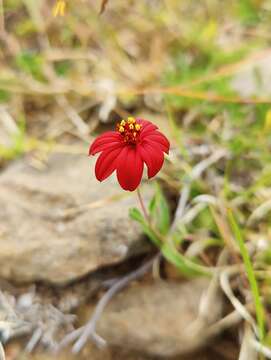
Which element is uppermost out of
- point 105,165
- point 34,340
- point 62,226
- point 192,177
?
point 105,165

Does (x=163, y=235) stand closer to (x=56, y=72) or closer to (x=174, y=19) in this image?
(x=56, y=72)

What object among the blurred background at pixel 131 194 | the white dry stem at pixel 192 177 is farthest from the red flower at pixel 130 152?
the white dry stem at pixel 192 177

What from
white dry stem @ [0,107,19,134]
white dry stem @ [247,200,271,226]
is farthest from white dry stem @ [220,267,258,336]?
white dry stem @ [0,107,19,134]

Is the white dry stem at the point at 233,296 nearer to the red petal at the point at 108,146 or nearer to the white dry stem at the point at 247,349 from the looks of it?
the white dry stem at the point at 247,349

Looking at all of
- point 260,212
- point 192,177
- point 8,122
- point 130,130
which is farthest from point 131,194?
point 8,122

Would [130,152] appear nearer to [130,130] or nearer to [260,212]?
[130,130]

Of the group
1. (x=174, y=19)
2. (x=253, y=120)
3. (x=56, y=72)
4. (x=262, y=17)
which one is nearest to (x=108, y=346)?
(x=253, y=120)
